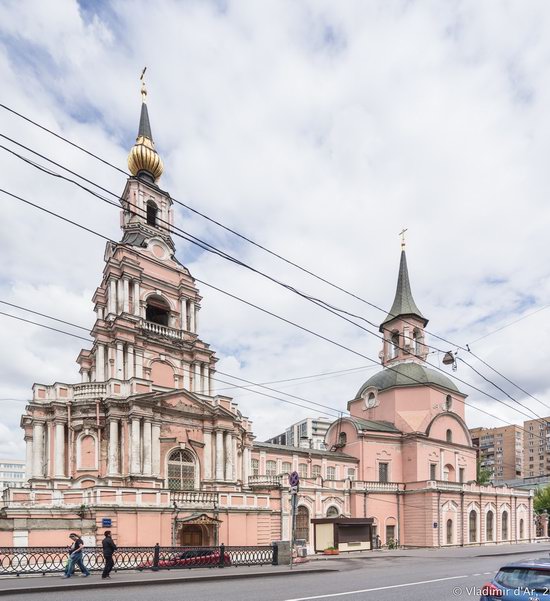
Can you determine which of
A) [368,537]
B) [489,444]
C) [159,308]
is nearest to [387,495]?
[368,537]

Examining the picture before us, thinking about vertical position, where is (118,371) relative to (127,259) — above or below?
below

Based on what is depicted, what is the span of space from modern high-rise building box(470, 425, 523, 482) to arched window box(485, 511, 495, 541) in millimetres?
62741

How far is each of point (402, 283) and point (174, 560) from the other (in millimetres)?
41382

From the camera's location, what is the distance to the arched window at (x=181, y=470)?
28609mm

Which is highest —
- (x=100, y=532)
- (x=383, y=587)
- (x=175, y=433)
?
(x=175, y=433)

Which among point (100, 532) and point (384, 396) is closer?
point (100, 532)

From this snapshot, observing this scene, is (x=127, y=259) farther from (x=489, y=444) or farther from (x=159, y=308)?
(x=489, y=444)

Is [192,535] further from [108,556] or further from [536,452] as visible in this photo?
[536,452]

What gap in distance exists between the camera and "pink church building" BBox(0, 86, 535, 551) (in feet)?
78.0

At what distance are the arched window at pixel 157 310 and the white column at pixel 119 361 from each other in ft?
15.7

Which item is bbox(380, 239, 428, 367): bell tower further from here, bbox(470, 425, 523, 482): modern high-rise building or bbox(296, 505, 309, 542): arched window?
bbox(470, 425, 523, 482): modern high-rise building

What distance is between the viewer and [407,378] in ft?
147

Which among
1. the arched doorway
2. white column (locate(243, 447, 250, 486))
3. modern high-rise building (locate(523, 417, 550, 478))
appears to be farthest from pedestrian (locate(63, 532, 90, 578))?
modern high-rise building (locate(523, 417, 550, 478))

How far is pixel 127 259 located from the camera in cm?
3341
